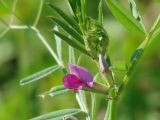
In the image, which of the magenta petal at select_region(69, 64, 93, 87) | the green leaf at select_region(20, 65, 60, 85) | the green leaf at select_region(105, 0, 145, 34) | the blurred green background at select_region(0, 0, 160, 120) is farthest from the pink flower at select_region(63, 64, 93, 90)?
the blurred green background at select_region(0, 0, 160, 120)

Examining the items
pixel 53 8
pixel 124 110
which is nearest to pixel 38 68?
Answer: pixel 124 110

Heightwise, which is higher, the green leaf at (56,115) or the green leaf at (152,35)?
the green leaf at (152,35)

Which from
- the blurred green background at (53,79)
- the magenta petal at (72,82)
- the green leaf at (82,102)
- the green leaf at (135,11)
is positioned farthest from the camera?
the blurred green background at (53,79)

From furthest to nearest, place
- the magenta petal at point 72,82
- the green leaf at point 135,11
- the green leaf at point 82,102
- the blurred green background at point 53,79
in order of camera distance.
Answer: the blurred green background at point 53,79 < the green leaf at point 82,102 < the green leaf at point 135,11 < the magenta petal at point 72,82

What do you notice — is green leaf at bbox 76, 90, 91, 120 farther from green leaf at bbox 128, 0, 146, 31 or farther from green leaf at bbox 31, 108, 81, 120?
green leaf at bbox 128, 0, 146, 31

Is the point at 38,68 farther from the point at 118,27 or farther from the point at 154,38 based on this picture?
the point at 154,38

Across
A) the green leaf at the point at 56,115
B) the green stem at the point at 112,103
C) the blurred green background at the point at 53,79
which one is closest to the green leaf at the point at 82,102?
the green leaf at the point at 56,115

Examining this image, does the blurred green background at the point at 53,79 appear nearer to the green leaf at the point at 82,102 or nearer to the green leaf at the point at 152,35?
the green leaf at the point at 82,102
